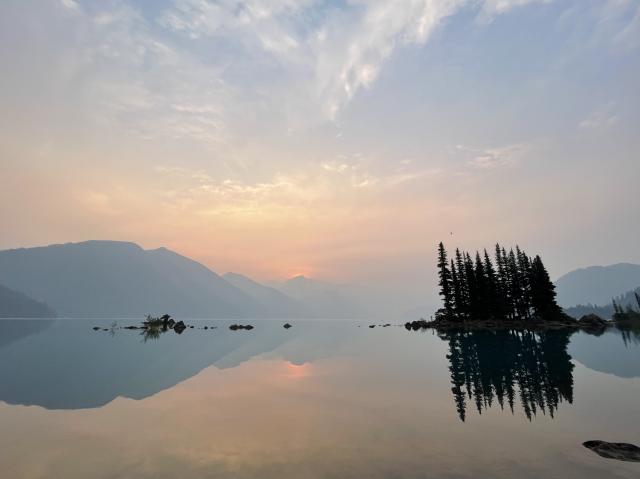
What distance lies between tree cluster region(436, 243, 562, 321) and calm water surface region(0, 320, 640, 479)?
69.3 meters

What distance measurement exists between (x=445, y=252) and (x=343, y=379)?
84.2m

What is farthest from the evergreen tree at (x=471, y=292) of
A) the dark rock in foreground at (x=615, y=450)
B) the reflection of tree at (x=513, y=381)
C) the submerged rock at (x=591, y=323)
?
the dark rock in foreground at (x=615, y=450)

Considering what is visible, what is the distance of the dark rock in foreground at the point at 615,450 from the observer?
33.2 feet

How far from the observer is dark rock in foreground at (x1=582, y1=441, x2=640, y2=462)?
10.1 meters

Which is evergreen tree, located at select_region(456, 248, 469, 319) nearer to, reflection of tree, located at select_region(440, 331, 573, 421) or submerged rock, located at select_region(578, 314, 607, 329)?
submerged rock, located at select_region(578, 314, 607, 329)

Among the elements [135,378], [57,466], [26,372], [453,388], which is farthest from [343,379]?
[26,372]

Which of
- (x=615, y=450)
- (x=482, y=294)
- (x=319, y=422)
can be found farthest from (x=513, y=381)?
(x=482, y=294)

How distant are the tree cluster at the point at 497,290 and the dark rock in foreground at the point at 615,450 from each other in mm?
87133

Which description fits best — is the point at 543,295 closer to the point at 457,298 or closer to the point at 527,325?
the point at 527,325

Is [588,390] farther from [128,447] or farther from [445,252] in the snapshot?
[445,252]

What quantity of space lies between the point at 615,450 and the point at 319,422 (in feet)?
32.0

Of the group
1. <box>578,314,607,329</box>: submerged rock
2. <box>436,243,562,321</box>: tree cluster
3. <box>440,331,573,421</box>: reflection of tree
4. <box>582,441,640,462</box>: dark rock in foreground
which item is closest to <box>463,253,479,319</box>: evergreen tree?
<box>436,243,562,321</box>: tree cluster

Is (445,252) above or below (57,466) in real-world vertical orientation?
above

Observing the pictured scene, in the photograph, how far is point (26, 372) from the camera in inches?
1038
